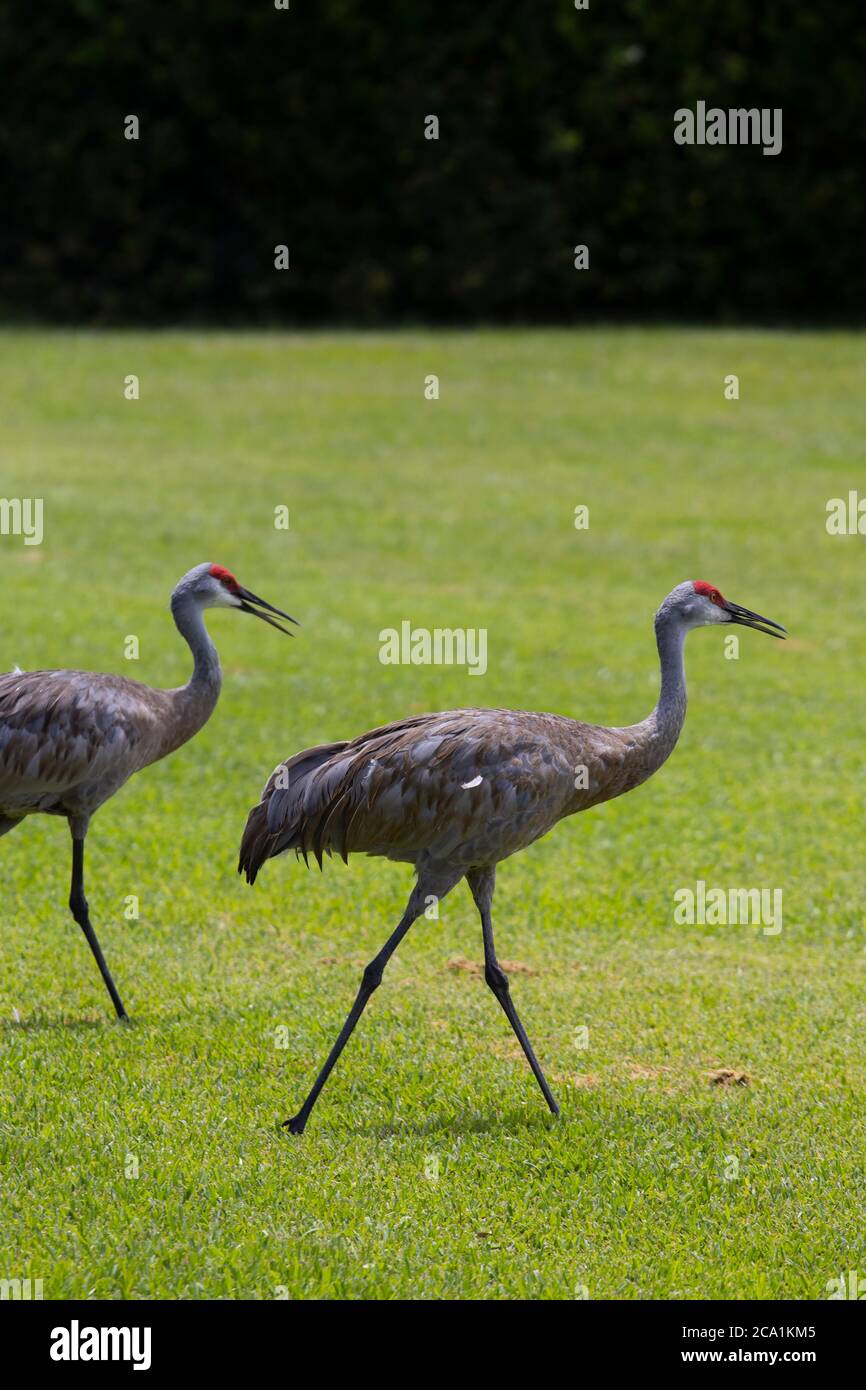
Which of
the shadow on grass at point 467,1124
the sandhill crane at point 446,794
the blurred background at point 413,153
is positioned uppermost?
the blurred background at point 413,153

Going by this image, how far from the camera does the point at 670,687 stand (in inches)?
291

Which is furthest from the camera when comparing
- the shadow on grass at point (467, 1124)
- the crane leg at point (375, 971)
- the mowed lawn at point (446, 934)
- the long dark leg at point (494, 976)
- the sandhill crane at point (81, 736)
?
the sandhill crane at point (81, 736)

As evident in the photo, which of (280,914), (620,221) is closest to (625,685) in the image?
(280,914)

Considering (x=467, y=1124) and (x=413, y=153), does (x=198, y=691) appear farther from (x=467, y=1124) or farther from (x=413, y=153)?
(x=413, y=153)

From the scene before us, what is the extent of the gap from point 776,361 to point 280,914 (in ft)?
61.1

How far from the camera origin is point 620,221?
28500mm

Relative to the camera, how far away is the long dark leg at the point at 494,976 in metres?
6.91

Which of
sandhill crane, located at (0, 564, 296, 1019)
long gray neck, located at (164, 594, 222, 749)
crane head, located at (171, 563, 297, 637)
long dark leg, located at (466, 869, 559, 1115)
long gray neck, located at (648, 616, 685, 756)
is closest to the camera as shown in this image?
long dark leg, located at (466, 869, 559, 1115)

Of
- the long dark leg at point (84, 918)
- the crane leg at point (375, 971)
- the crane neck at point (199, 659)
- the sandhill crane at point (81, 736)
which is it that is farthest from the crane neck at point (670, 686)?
the long dark leg at point (84, 918)

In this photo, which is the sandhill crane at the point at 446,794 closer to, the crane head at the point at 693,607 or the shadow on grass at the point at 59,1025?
the crane head at the point at 693,607

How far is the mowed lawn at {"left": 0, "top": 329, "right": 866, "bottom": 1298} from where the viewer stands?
603 centimetres

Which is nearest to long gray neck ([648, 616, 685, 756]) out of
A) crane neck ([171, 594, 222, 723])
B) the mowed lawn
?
the mowed lawn

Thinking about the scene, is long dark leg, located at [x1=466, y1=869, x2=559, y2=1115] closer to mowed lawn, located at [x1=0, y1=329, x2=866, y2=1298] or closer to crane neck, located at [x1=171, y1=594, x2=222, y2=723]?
mowed lawn, located at [x1=0, y1=329, x2=866, y2=1298]

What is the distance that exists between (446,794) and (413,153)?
2249 centimetres
